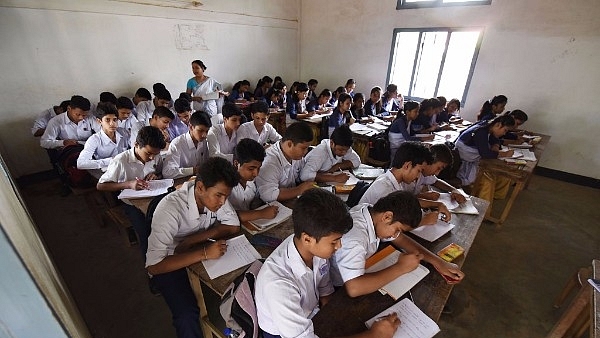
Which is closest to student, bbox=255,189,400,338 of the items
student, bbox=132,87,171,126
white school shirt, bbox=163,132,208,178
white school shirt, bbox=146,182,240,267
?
white school shirt, bbox=146,182,240,267

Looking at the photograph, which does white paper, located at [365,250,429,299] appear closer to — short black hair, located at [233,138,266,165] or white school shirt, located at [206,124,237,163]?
short black hair, located at [233,138,266,165]

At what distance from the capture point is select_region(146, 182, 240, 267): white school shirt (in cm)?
139

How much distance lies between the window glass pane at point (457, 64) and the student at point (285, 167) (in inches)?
179

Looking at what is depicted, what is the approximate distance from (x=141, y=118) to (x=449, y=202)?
434 cm

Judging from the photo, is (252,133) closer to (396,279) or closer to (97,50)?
(396,279)

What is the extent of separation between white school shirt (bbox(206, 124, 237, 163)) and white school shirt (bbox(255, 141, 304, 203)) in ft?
3.16

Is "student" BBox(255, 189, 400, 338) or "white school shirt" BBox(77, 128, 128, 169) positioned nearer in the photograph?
"student" BBox(255, 189, 400, 338)

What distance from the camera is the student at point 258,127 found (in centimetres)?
328

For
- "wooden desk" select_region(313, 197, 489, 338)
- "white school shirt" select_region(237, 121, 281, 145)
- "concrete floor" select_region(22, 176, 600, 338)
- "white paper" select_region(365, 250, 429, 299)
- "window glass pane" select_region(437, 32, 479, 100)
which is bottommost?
"concrete floor" select_region(22, 176, 600, 338)

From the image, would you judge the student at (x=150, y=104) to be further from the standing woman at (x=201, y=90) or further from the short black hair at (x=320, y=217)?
the short black hair at (x=320, y=217)

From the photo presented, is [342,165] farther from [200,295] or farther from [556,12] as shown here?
[556,12]

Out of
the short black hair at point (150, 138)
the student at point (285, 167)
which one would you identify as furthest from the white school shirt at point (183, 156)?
the student at point (285, 167)

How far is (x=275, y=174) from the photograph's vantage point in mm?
2082

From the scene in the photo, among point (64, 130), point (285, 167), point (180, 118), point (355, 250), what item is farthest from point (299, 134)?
point (64, 130)
